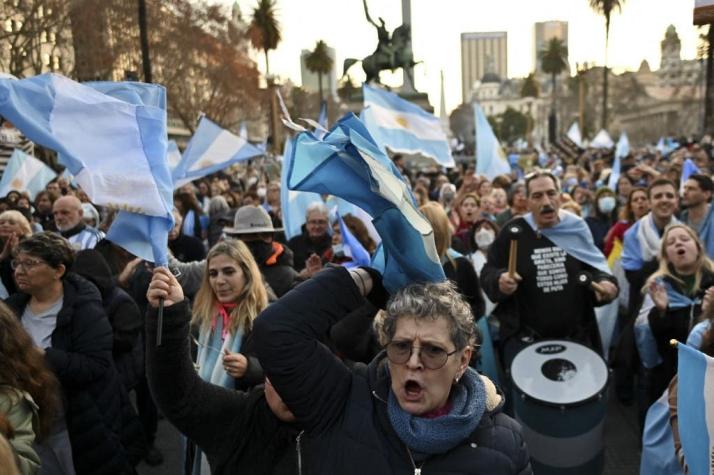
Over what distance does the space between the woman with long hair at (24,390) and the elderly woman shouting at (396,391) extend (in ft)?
3.48

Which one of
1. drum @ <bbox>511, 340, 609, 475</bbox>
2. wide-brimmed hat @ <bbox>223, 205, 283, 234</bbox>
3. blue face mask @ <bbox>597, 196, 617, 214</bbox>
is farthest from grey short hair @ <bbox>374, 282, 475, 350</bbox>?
blue face mask @ <bbox>597, 196, 617, 214</bbox>

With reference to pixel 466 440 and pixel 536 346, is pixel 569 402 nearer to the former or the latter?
pixel 536 346

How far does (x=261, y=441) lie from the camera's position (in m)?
2.14

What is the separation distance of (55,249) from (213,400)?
4.57 ft

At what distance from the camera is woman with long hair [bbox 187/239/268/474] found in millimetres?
3037

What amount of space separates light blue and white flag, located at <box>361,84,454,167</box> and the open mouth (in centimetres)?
643

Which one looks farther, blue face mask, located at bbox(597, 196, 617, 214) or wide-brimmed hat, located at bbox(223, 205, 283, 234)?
blue face mask, located at bbox(597, 196, 617, 214)

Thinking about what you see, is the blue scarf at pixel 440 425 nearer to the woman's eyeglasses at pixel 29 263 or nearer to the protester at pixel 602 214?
the woman's eyeglasses at pixel 29 263

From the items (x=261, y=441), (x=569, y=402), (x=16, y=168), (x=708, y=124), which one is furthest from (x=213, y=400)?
(x=708, y=124)

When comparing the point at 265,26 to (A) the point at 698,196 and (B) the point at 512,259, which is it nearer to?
(A) the point at 698,196

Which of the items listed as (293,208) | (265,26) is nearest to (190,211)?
(293,208)

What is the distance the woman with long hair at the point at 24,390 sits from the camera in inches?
90.4

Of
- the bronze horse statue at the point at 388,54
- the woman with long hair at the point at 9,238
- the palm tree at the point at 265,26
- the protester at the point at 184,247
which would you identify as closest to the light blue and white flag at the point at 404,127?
the protester at the point at 184,247

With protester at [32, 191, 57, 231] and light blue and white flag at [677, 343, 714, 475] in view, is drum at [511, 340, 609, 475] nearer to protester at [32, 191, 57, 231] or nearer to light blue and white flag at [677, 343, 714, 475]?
light blue and white flag at [677, 343, 714, 475]
